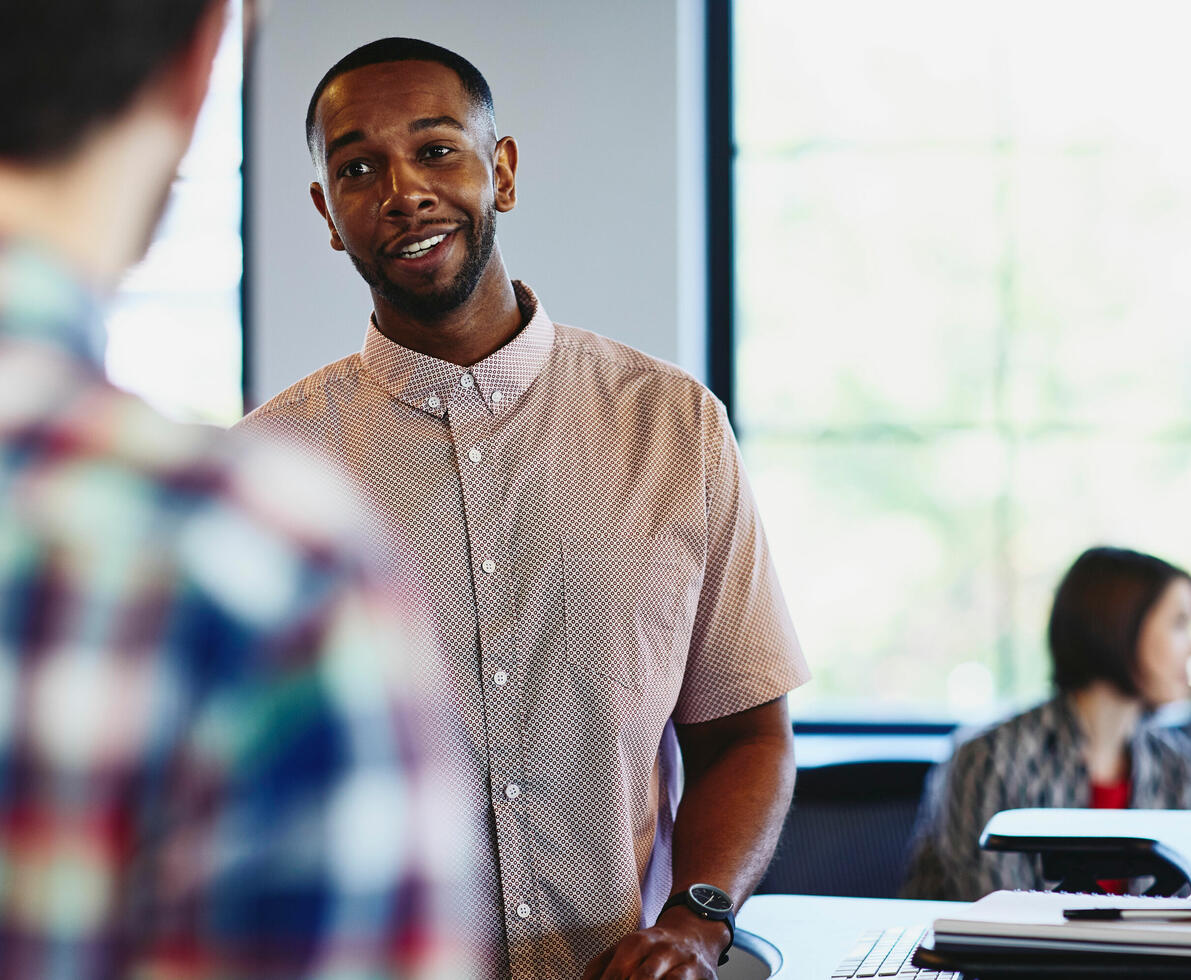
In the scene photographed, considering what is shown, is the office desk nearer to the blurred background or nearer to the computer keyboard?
the computer keyboard

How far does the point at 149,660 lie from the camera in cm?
38

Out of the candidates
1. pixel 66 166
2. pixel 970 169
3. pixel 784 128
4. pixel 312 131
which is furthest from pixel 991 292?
pixel 66 166

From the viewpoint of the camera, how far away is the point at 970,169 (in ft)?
11.1

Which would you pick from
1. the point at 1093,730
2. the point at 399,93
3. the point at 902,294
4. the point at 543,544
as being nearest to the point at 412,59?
the point at 399,93

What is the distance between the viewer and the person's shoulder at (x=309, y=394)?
153cm

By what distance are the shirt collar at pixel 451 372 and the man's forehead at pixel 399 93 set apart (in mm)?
244

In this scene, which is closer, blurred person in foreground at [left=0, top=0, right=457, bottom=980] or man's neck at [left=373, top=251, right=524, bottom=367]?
blurred person in foreground at [left=0, top=0, right=457, bottom=980]

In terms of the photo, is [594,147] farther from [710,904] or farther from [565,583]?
[710,904]

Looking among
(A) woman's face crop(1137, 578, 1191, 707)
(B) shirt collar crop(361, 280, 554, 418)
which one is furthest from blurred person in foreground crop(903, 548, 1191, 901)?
(B) shirt collar crop(361, 280, 554, 418)

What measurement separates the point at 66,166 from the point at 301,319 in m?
2.85

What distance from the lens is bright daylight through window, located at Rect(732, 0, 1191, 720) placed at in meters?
3.32

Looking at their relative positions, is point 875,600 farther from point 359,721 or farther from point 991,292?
point 359,721

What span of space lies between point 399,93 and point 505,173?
182 mm

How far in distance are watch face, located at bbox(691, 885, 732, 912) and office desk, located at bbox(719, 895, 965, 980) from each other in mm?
78
